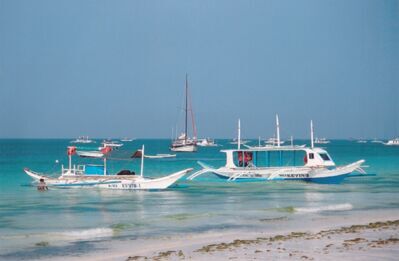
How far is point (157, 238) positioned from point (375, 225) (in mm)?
7241

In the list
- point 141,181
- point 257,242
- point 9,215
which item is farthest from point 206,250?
point 141,181

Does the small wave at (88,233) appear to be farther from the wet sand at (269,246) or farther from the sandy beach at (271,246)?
the sandy beach at (271,246)

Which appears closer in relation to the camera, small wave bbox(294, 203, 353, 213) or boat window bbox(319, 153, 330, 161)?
small wave bbox(294, 203, 353, 213)

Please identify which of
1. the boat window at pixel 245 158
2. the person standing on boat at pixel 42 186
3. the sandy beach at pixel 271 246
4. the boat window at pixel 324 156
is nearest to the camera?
the sandy beach at pixel 271 246

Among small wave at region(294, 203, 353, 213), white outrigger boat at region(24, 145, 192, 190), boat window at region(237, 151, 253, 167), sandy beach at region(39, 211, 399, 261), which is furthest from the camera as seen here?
boat window at region(237, 151, 253, 167)

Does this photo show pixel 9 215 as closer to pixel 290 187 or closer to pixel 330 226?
pixel 330 226

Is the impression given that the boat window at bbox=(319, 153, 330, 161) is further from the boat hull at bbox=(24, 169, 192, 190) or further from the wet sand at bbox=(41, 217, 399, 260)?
the wet sand at bbox=(41, 217, 399, 260)

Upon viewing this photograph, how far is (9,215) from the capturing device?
27234mm

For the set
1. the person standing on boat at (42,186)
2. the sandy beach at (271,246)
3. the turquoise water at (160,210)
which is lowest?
the turquoise water at (160,210)

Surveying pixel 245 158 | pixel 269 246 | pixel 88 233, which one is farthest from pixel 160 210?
pixel 245 158

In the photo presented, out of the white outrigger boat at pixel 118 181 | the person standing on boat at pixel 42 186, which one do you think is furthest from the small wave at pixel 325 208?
the person standing on boat at pixel 42 186

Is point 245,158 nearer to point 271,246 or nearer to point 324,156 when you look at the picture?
point 324,156

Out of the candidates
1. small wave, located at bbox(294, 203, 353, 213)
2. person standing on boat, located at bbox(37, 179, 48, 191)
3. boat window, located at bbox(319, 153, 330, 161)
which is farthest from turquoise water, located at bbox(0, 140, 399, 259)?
boat window, located at bbox(319, 153, 330, 161)

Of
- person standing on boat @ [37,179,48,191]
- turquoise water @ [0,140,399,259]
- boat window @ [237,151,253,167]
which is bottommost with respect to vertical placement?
turquoise water @ [0,140,399,259]
